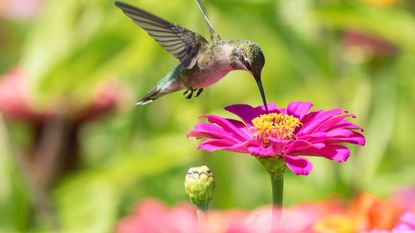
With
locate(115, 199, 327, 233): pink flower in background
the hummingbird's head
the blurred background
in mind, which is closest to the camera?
locate(115, 199, 327, 233): pink flower in background

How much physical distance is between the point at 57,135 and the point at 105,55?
1.10 feet

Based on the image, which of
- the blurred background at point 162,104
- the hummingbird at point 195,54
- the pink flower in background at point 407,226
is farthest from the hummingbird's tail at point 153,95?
the blurred background at point 162,104

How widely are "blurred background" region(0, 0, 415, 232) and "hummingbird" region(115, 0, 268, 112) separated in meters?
0.36

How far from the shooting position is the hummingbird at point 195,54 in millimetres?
634

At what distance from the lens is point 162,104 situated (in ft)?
5.18

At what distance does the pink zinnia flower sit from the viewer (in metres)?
0.55

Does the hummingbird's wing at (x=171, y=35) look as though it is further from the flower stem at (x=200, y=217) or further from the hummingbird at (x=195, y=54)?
the flower stem at (x=200, y=217)

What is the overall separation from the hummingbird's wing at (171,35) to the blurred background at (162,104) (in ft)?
1.24

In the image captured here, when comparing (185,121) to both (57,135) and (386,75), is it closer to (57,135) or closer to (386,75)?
(57,135)

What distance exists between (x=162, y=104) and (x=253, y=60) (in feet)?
3.14

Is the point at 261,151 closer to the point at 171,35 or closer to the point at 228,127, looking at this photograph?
the point at 228,127

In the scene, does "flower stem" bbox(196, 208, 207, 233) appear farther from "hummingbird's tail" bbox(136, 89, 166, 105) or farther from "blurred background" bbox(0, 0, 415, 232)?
"blurred background" bbox(0, 0, 415, 232)

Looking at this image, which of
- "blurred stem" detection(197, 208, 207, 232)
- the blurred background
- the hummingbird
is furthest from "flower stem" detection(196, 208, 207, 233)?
the blurred background

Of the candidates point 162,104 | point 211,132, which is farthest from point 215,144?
point 162,104
